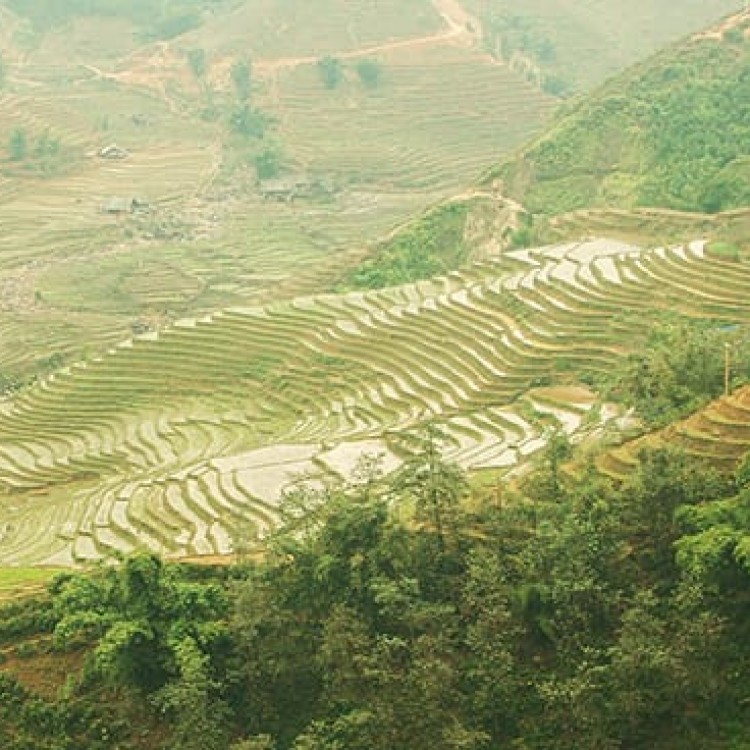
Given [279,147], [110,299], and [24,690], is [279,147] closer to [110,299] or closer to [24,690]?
[110,299]

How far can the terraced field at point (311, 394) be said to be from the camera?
16.5 metres

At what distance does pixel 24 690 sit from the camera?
982 cm

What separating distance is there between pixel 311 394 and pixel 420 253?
10.7m

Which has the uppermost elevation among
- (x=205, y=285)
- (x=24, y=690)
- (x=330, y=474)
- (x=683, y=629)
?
(x=683, y=629)

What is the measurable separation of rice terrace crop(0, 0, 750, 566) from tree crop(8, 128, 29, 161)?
140 mm

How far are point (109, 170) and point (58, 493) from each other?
2962 cm

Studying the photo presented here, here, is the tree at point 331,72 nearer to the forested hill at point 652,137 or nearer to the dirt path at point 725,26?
the forested hill at point 652,137

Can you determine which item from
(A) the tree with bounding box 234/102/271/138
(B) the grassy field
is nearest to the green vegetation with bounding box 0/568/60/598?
(B) the grassy field

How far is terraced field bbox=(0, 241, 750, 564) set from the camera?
648 inches

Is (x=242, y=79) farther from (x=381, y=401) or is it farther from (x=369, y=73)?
(x=381, y=401)

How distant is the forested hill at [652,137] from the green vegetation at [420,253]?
193cm

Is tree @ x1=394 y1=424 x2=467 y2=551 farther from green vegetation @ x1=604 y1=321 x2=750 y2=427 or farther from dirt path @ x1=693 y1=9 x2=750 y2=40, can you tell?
dirt path @ x1=693 y1=9 x2=750 y2=40

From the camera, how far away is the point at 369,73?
168ft

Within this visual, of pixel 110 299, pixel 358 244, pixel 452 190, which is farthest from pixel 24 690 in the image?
pixel 452 190
